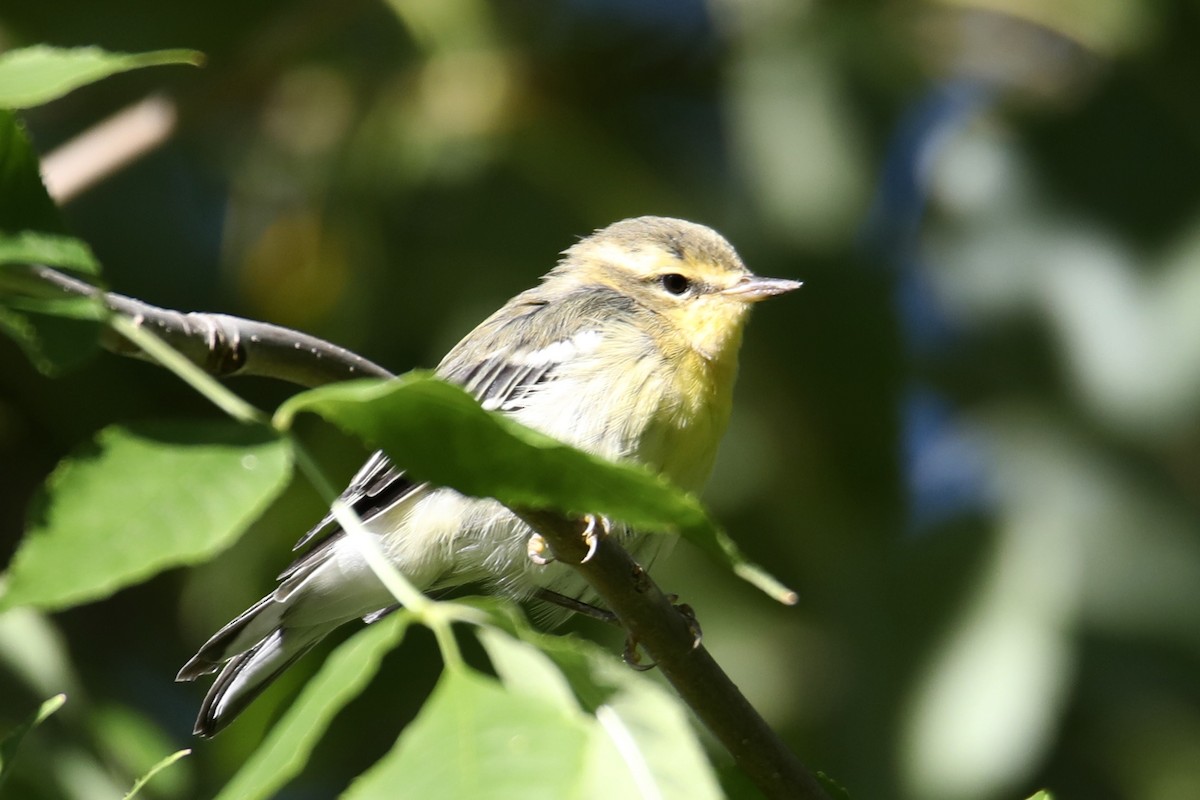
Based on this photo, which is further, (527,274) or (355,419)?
(527,274)

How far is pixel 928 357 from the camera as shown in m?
4.68

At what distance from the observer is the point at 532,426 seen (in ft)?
11.3

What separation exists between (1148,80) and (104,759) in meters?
3.43

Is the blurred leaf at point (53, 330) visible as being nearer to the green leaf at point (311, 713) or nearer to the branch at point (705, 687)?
the green leaf at point (311, 713)

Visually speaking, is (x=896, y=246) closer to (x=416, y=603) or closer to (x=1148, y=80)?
(x=1148, y=80)

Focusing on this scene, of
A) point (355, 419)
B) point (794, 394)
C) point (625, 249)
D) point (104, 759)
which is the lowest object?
point (104, 759)

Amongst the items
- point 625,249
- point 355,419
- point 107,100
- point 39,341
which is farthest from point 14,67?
point 107,100

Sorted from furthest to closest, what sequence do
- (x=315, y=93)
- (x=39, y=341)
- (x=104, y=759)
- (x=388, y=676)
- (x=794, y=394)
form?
(x=315, y=93) < (x=794, y=394) < (x=388, y=676) < (x=104, y=759) < (x=39, y=341)

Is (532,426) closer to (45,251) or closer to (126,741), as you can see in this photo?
(126,741)

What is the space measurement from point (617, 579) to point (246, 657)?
1.77 metres

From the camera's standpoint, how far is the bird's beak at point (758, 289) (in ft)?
12.2

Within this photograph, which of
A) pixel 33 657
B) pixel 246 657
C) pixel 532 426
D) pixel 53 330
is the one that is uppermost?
pixel 53 330

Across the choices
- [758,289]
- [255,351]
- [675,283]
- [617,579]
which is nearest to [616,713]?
[617,579]

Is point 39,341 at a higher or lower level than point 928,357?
higher
